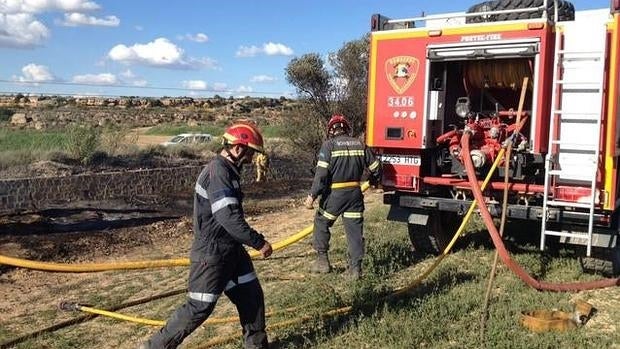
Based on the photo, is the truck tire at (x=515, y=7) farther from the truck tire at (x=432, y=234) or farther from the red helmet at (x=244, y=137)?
the red helmet at (x=244, y=137)

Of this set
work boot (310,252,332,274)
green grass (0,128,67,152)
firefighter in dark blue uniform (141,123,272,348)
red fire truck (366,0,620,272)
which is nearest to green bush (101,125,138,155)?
green grass (0,128,67,152)

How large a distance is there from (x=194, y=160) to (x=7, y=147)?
539 centimetres

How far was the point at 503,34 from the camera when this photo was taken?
657 centimetres

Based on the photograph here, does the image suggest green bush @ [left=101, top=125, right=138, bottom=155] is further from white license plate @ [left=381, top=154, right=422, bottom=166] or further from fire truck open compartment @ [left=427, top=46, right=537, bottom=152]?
fire truck open compartment @ [left=427, top=46, right=537, bottom=152]

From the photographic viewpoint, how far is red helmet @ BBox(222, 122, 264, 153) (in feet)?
15.2

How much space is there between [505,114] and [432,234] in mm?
1671

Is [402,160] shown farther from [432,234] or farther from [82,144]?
[82,144]

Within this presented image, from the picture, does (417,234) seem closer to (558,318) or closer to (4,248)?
(558,318)

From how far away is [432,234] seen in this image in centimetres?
794

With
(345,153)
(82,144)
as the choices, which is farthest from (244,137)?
(82,144)

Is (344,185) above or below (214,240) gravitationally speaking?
above

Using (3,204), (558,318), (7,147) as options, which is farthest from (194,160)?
(558,318)

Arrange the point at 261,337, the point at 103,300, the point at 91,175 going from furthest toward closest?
the point at 91,175 < the point at 103,300 < the point at 261,337

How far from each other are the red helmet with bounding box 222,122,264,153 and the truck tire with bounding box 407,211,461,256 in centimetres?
358
